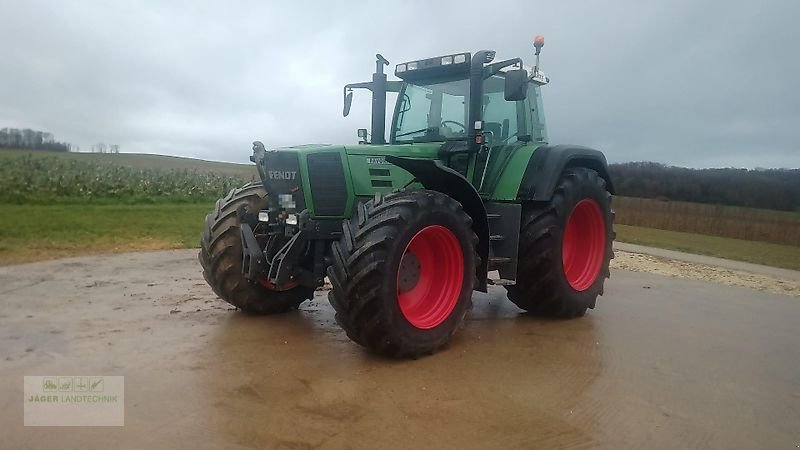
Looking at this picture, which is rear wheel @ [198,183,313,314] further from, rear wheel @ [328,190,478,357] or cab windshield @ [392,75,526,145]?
cab windshield @ [392,75,526,145]

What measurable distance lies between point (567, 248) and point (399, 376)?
3.60m

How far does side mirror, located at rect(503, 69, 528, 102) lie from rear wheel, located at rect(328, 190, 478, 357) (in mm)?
1304

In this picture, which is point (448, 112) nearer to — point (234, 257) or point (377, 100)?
point (377, 100)

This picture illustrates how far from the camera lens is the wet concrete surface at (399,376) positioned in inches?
140

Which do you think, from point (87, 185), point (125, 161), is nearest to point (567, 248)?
point (87, 185)

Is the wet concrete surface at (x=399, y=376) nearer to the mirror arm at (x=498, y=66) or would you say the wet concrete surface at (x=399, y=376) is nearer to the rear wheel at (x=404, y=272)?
the rear wheel at (x=404, y=272)

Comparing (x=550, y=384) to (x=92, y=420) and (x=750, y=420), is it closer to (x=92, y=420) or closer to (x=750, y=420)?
(x=750, y=420)

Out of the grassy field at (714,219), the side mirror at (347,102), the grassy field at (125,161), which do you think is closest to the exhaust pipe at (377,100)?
the side mirror at (347,102)

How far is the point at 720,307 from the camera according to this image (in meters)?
7.71

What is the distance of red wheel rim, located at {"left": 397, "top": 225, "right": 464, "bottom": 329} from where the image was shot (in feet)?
17.0

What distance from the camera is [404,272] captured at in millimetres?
5293

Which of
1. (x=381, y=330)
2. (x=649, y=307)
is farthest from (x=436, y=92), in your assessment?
(x=649, y=307)

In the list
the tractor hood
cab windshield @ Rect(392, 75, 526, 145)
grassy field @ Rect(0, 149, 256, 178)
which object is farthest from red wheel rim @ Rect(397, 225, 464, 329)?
grassy field @ Rect(0, 149, 256, 178)

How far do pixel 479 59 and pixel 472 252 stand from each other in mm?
1990
